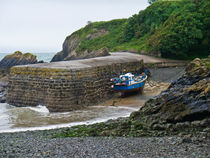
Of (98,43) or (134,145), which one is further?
(98,43)

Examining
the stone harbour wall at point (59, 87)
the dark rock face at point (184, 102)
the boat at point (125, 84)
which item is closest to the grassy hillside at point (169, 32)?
the boat at point (125, 84)

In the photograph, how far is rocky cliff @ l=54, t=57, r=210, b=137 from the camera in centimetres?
1173

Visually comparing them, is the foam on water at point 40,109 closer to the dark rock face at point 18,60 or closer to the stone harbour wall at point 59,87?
the stone harbour wall at point 59,87

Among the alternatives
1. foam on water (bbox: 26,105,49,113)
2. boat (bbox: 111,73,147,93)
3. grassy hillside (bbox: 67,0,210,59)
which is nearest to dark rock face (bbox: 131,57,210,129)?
foam on water (bbox: 26,105,49,113)

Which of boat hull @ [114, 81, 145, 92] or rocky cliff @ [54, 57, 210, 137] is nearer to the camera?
rocky cliff @ [54, 57, 210, 137]

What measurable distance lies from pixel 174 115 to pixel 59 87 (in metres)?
9.92

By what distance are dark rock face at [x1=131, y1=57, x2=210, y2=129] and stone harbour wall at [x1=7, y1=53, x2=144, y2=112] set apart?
703 centimetres

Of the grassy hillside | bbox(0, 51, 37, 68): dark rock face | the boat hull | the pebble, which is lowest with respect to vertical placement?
the pebble

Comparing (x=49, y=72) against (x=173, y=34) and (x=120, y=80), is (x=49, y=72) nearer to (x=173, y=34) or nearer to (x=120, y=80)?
(x=120, y=80)

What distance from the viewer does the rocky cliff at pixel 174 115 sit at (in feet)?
38.5

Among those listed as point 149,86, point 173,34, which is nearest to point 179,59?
point 173,34

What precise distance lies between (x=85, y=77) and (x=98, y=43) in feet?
127

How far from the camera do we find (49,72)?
21.0m

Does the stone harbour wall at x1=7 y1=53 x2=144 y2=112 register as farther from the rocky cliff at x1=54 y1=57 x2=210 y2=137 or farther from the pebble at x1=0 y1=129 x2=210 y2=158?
the pebble at x1=0 y1=129 x2=210 y2=158
